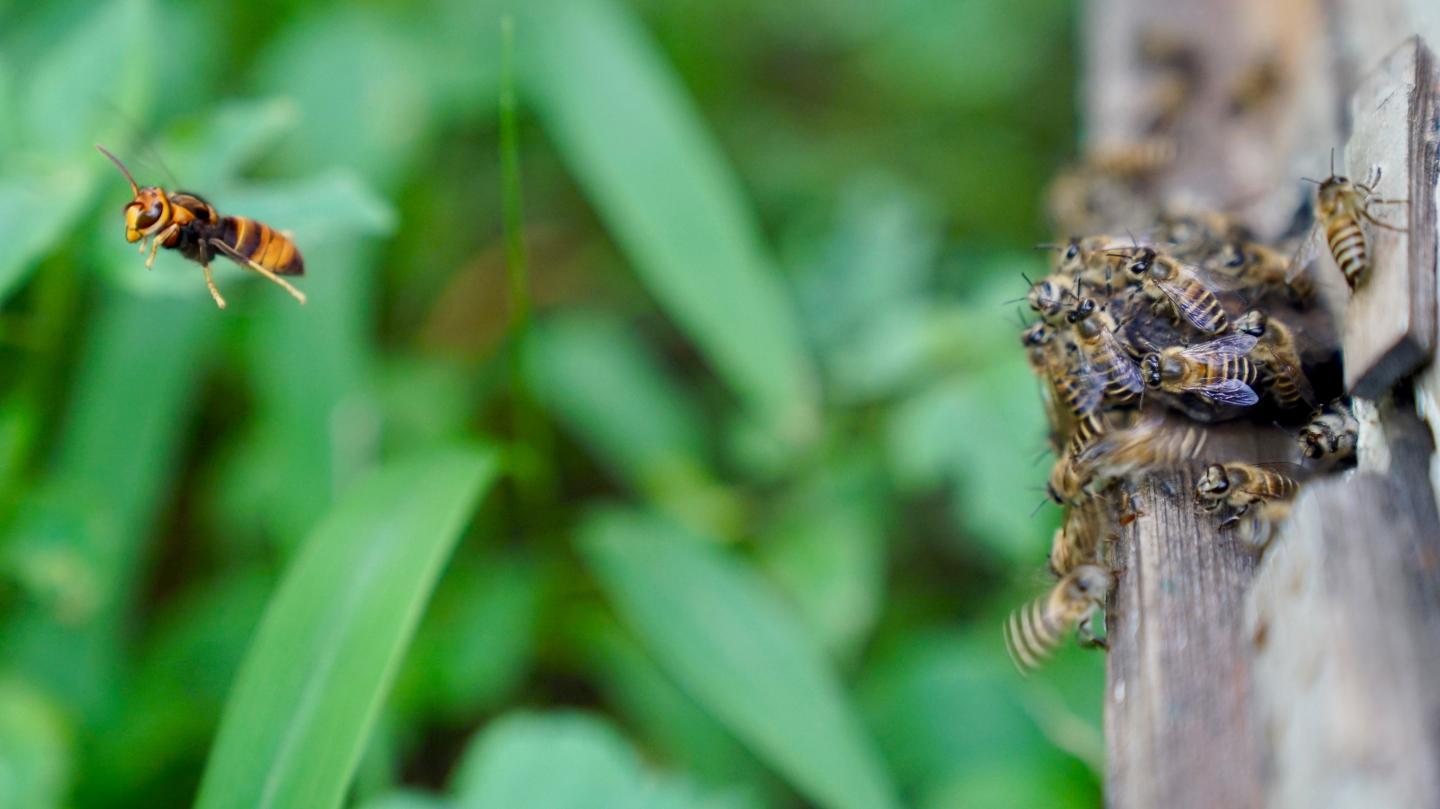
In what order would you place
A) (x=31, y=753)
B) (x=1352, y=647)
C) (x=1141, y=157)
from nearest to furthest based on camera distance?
(x=1352, y=647), (x=31, y=753), (x=1141, y=157)

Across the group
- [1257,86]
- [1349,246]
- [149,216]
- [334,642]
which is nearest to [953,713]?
[334,642]

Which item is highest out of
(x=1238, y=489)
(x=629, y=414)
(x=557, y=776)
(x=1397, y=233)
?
(x=629, y=414)

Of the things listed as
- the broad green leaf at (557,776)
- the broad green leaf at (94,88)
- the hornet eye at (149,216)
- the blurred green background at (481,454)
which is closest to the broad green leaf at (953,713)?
the blurred green background at (481,454)

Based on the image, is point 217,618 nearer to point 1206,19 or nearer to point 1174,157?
point 1174,157

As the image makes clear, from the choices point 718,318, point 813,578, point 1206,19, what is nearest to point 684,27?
point 718,318

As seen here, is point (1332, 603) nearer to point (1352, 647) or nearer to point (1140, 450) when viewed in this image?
point (1352, 647)

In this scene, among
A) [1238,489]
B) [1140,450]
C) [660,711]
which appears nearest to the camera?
[1238,489]
